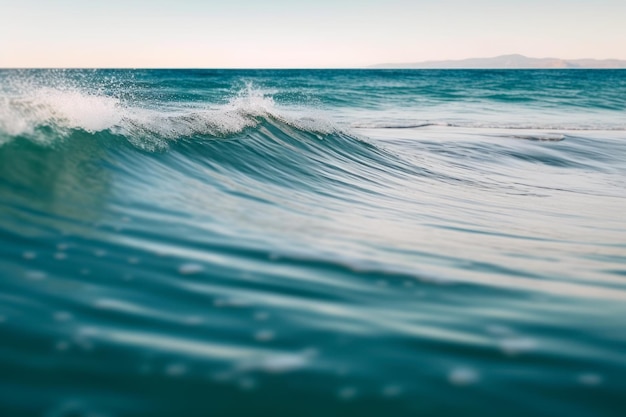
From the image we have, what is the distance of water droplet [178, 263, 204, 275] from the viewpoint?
110 inches

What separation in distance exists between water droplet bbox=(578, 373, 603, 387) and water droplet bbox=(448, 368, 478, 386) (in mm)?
341

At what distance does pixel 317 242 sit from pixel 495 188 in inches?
197

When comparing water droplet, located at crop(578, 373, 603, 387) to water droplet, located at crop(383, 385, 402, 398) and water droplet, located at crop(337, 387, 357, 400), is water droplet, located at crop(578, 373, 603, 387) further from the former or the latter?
water droplet, located at crop(337, 387, 357, 400)

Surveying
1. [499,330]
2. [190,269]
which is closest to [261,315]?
[190,269]

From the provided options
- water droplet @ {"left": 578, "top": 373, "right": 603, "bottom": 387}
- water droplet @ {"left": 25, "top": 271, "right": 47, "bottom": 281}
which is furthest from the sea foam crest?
water droplet @ {"left": 578, "top": 373, "right": 603, "bottom": 387}

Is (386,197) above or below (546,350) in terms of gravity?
below

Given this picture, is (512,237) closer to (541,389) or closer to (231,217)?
(231,217)

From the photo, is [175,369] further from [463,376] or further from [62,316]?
[463,376]

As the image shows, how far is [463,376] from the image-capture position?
1937 mm

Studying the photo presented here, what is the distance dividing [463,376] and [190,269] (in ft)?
4.57

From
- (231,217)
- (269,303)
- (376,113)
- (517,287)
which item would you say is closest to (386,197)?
(231,217)

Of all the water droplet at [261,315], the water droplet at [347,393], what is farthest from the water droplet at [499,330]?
the water droplet at [261,315]

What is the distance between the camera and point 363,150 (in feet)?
33.2

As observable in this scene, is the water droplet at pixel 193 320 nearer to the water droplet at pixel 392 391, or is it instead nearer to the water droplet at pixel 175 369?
the water droplet at pixel 175 369
